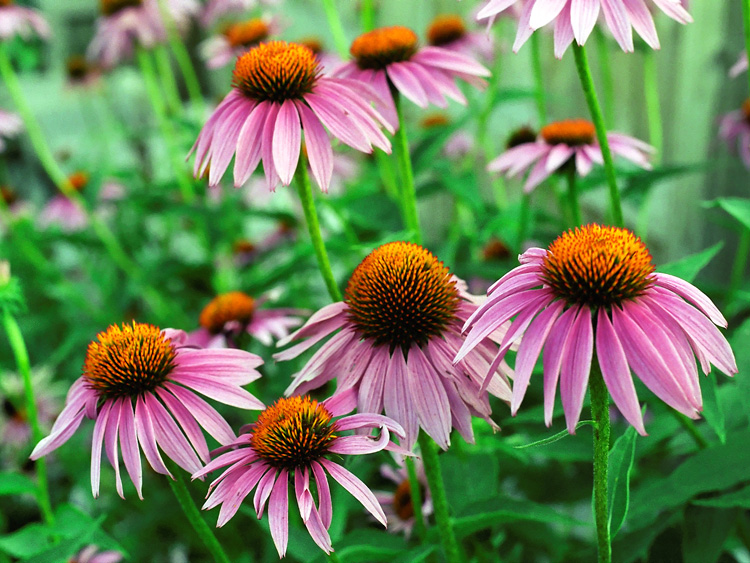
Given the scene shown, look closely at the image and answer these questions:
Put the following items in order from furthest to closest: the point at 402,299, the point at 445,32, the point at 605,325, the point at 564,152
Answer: the point at 445,32 → the point at 564,152 → the point at 402,299 → the point at 605,325

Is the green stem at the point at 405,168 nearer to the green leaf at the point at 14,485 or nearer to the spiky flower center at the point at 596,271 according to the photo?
the spiky flower center at the point at 596,271

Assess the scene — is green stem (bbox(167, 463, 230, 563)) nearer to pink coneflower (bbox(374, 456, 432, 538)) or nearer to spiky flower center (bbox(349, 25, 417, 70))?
pink coneflower (bbox(374, 456, 432, 538))

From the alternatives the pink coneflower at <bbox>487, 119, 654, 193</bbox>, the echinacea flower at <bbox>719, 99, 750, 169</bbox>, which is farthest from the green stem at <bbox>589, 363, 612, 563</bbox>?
the echinacea flower at <bbox>719, 99, 750, 169</bbox>

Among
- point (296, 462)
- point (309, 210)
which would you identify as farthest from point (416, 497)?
point (309, 210)

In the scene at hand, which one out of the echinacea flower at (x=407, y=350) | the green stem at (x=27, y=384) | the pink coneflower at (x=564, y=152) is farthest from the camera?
the pink coneflower at (x=564, y=152)

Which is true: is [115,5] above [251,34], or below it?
above

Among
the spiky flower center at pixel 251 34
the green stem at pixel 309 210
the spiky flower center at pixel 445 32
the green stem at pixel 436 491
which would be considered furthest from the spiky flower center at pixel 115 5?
the green stem at pixel 436 491

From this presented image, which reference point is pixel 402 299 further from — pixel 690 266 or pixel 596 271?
pixel 690 266
